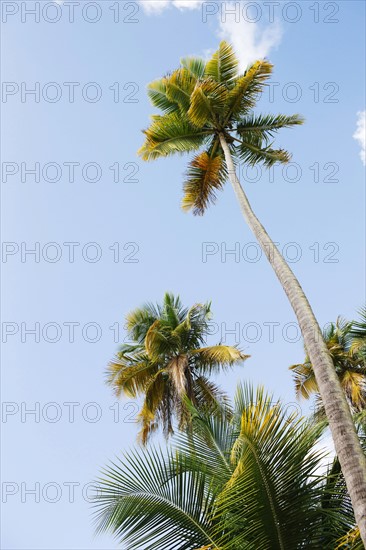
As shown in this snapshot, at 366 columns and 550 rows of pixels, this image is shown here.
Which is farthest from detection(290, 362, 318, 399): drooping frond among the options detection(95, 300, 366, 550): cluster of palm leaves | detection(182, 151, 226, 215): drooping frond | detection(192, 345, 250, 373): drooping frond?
detection(95, 300, 366, 550): cluster of palm leaves

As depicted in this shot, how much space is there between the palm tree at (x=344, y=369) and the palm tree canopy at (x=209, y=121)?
7069 millimetres

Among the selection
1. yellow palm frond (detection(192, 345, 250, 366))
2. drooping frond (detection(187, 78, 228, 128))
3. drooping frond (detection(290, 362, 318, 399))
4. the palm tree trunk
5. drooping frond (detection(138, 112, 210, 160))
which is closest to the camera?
the palm tree trunk

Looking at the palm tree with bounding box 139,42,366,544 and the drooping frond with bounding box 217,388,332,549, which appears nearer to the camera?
the drooping frond with bounding box 217,388,332,549

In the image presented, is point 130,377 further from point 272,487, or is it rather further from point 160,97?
point 272,487

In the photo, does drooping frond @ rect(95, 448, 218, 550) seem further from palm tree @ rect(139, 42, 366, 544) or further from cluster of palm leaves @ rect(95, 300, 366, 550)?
palm tree @ rect(139, 42, 366, 544)

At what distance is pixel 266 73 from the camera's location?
13977 mm

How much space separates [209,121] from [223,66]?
206cm

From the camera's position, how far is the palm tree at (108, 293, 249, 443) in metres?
17.7

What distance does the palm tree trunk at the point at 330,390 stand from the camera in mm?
5176

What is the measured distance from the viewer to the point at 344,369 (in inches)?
813

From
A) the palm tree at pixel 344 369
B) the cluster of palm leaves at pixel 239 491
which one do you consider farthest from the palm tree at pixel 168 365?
the cluster of palm leaves at pixel 239 491

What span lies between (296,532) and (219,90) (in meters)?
10.8

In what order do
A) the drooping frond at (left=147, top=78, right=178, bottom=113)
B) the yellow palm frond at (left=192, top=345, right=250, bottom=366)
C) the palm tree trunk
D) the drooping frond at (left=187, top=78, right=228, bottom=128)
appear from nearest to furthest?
the palm tree trunk → the drooping frond at (left=187, top=78, right=228, bottom=128) → the drooping frond at (left=147, top=78, right=178, bottom=113) → the yellow palm frond at (left=192, top=345, right=250, bottom=366)

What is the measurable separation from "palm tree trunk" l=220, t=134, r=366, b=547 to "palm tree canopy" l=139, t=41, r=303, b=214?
4.55 metres
